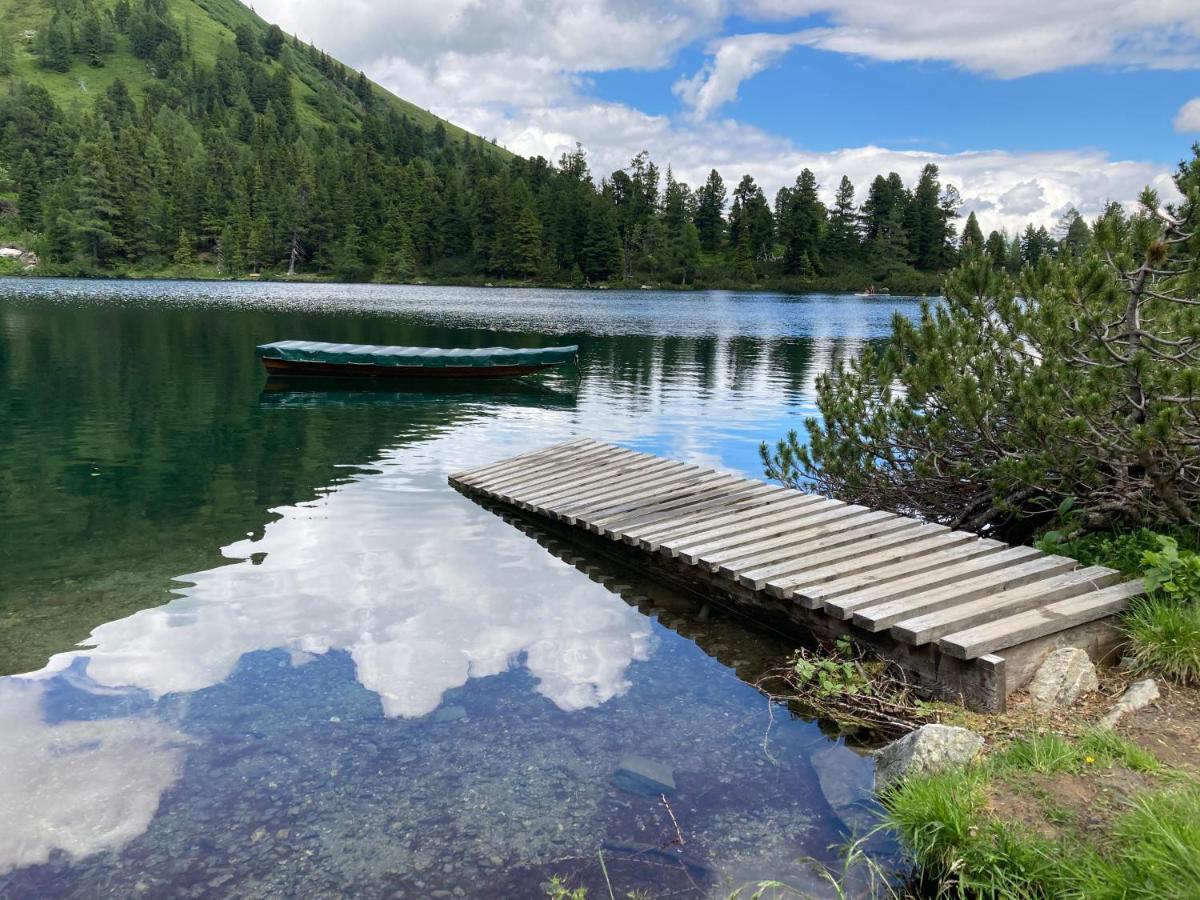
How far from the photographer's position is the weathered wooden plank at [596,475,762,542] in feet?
35.7

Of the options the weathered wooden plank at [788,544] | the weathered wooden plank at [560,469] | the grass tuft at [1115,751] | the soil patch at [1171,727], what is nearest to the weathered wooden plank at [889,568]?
the weathered wooden plank at [788,544]

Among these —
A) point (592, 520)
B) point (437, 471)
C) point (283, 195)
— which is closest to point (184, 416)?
point (437, 471)

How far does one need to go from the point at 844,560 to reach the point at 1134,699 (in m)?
3.09

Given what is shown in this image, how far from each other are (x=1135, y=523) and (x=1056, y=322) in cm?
231

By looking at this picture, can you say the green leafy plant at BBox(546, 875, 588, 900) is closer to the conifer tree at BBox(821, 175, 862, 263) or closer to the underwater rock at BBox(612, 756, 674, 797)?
the underwater rock at BBox(612, 756, 674, 797)

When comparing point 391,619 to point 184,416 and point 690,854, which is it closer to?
point 690,854

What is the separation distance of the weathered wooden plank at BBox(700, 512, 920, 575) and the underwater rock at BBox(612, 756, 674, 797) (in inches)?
105

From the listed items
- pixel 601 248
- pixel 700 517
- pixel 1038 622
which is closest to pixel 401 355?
pixel 700 517

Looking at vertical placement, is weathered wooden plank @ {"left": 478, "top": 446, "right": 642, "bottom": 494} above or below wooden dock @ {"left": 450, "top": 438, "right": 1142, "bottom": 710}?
below

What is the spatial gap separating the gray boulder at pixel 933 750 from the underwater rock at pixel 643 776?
4.89 feet

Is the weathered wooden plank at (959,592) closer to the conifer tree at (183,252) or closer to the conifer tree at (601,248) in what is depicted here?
the conifer tree at (601,248)

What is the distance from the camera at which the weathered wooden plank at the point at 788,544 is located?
8805mm

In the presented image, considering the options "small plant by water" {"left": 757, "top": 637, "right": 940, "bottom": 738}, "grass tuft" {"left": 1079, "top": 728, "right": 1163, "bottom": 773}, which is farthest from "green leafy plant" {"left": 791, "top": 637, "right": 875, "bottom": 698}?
"grass tuft" {"left": 1079, "top": 728, "right": 1163, "bottom": 773}

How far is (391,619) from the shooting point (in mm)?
9398
